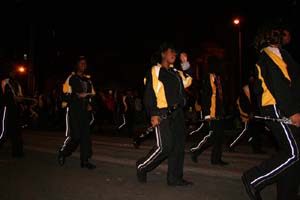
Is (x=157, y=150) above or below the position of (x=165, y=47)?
below

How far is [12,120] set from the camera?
888 cm

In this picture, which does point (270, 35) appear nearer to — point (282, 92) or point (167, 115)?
point (282, 92)

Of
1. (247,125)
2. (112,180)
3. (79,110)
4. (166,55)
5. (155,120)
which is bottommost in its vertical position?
(112,180)

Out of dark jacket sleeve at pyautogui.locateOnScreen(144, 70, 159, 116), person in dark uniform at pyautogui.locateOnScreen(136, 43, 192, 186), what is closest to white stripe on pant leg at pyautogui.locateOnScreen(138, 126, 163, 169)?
person in dark uniform at pyautogui.locateOnScreen(136, 43, 192, 186)

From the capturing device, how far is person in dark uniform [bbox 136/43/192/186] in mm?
5703

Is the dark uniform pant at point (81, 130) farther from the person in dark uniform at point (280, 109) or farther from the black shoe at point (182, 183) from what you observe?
the person in dark uniform at point (280, 109)

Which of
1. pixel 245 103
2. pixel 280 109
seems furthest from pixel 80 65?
pixel 280 109

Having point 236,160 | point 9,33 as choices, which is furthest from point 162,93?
point 9,33

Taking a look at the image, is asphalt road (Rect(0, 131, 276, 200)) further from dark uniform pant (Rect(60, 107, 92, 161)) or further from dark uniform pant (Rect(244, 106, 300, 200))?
dark uniform pant (Rect(244, 106, 300, 200))

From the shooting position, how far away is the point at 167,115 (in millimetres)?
5688

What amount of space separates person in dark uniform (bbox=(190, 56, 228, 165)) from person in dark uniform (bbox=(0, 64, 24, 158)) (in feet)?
13.8

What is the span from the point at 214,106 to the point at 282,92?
122 inches

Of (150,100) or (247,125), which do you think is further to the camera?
(247,125)

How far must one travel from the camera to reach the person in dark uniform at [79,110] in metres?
7.38
